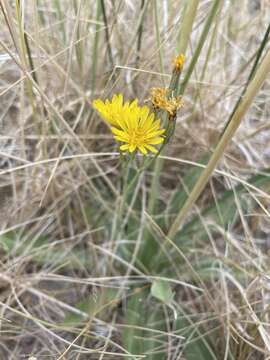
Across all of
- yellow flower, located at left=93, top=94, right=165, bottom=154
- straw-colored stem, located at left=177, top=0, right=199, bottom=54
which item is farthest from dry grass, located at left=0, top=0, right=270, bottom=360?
yellow flower, located at left=93, top=94, right=165, bottom=154

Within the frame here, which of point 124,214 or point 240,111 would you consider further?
point 124,214

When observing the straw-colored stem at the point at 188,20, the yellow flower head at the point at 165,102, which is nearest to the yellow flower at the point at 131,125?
the yellow flower head at the point at 165,102

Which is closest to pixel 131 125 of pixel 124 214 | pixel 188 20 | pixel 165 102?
pixel 165 102

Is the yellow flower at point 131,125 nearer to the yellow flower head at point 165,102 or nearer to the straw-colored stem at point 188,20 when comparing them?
the yellow flower head at point 165,102

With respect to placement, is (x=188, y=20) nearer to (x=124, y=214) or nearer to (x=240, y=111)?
(x=240, y=111)

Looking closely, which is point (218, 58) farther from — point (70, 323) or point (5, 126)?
point (70, 323)

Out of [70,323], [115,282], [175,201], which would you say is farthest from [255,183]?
[70,323]
